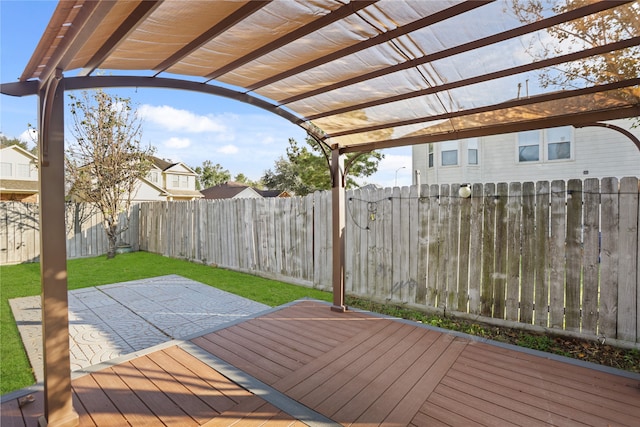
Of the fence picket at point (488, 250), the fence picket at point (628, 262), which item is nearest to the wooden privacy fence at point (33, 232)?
the fence picket at point (488, 250)

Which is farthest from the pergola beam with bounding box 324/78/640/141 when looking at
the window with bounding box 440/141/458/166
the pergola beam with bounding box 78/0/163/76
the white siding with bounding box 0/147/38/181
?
the white siding with bounding box 0/147/38/181

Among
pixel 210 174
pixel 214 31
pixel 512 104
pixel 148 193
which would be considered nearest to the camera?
pixel 214 31

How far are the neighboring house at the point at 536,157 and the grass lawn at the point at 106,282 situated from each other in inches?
271

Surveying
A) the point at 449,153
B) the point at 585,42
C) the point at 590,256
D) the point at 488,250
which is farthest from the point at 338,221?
the point at 449,153

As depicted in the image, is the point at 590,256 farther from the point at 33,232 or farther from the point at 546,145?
the point at 33,232

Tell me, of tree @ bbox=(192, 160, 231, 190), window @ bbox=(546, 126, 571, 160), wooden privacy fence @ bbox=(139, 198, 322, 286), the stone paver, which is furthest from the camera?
tree @ bbox=(192, 160, 231, 190)

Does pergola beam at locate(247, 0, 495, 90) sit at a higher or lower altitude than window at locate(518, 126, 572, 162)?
lower

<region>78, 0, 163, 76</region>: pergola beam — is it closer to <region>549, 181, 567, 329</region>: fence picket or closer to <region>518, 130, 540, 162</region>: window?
<region>549, 181, 567, 329</region>: fence picket

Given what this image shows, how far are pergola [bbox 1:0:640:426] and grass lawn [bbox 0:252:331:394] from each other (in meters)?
1.47

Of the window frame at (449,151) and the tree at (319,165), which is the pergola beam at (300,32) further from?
the tree at (319,165)

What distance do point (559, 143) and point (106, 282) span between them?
37.4 ft

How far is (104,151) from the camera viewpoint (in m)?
9.30

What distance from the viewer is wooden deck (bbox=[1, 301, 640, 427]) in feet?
7.13

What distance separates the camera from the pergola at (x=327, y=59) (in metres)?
1.83
